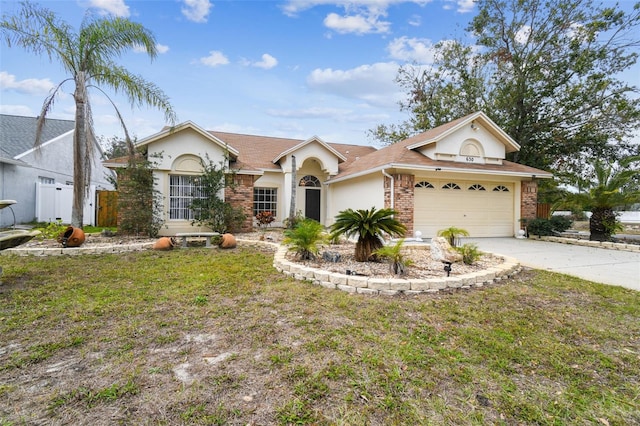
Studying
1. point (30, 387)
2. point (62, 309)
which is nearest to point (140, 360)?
point (30, 387)

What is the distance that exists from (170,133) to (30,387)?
9.91 m

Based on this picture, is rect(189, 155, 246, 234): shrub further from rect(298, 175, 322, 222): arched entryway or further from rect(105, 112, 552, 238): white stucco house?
rect(298, 175, 322, 222): arched entryway

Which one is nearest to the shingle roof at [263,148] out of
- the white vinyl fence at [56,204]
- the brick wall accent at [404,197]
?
the brick wall accent at [404,197]

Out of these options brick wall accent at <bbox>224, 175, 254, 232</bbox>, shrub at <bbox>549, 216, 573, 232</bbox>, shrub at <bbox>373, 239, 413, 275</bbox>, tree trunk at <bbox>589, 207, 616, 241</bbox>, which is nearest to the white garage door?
shrub at <bbox>549, 216, 573, 232</bbox>

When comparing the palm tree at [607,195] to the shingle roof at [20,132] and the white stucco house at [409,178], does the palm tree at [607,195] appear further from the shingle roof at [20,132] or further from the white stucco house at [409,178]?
the shingle roof at [20,132]

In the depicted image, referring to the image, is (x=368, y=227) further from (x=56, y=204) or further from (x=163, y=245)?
(x=56, y=204)

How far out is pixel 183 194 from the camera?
11375mm

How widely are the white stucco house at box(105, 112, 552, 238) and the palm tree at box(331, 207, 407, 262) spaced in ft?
15.8

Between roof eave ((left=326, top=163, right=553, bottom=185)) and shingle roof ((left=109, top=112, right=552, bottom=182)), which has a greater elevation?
shingle roof ((left=109, top=112, right=552, bottom=182))

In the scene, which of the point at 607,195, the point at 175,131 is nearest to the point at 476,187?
the point at 607,195

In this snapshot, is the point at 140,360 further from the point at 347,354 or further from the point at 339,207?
the point at 339,207

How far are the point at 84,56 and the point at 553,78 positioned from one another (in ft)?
75.9

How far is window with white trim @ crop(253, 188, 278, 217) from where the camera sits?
15.7 meters

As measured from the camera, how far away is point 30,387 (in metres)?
2.37
